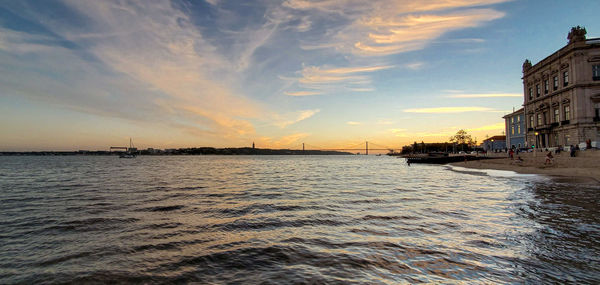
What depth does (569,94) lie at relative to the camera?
4650 centimetres

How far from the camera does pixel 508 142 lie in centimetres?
7288

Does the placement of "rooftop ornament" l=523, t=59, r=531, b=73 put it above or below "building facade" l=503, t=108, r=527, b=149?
above

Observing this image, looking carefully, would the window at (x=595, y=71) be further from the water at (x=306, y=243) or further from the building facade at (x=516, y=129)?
the water at (x=306, y=243)

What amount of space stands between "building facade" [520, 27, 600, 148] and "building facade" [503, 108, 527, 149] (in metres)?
9.16

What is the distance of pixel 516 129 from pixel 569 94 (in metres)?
24.1

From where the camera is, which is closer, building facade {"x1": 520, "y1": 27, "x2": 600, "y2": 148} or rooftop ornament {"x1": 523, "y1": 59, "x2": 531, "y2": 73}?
building facade {"x1": 520, "y1": 27, "x2": 600, "y2": 148}

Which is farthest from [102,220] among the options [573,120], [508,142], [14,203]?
[508,142]

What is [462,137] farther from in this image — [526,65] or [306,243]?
[306,243]

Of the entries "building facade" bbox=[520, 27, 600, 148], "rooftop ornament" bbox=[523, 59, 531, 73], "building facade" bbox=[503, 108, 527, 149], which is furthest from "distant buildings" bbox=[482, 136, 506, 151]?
"building facade" bbox=[520, 27, 600, 148]

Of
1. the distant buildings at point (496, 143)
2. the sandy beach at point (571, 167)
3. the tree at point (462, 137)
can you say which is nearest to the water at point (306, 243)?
the sandy beach at point (571, 167)

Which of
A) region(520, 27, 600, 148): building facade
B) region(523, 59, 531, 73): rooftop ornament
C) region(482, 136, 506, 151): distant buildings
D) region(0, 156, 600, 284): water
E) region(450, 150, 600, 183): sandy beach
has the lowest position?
region(0, 156, 600, 284): water

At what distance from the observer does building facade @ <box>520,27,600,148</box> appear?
144 feet

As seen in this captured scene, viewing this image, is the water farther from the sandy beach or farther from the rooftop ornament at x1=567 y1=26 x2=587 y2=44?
the rooftop ornament at x1=567 y1=26 x2=587 y2=44

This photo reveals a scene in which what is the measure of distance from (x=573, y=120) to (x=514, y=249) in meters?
53.8
